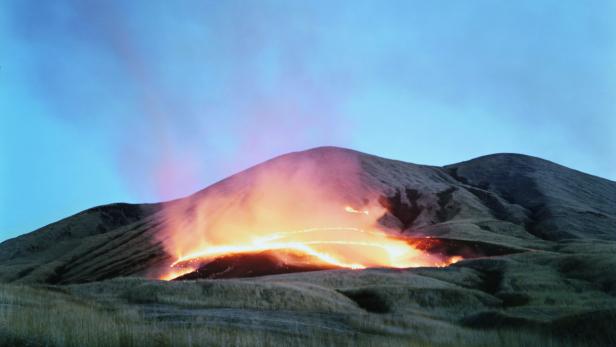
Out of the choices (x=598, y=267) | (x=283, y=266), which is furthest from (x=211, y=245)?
(x=598, y=267)

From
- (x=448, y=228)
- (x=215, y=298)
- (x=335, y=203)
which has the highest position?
(x=335, y=203)

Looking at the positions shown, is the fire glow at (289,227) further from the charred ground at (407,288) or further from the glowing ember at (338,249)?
the charred ground at (407,288)

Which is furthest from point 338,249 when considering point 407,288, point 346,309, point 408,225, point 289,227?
point 346,309

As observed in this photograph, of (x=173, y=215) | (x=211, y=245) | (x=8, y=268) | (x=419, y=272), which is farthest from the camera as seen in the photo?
(x=173, y=215)

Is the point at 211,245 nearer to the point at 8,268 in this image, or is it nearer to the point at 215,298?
the point at 8,268

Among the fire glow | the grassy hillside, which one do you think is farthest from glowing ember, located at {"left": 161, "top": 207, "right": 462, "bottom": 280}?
the grassy hillside

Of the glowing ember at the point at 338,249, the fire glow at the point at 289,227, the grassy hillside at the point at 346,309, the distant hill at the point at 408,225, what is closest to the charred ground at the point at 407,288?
the grassy hillside at the point at 346,309

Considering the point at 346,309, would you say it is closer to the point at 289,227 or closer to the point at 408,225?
the point at 289,227

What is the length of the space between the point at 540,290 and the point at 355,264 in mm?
45172

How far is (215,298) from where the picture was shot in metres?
48.4

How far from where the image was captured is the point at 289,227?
14412 cm

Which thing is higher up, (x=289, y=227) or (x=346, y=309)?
(x=289, y=227)

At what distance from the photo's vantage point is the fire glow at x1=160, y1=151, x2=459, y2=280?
351 ft

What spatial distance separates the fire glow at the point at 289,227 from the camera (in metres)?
107
